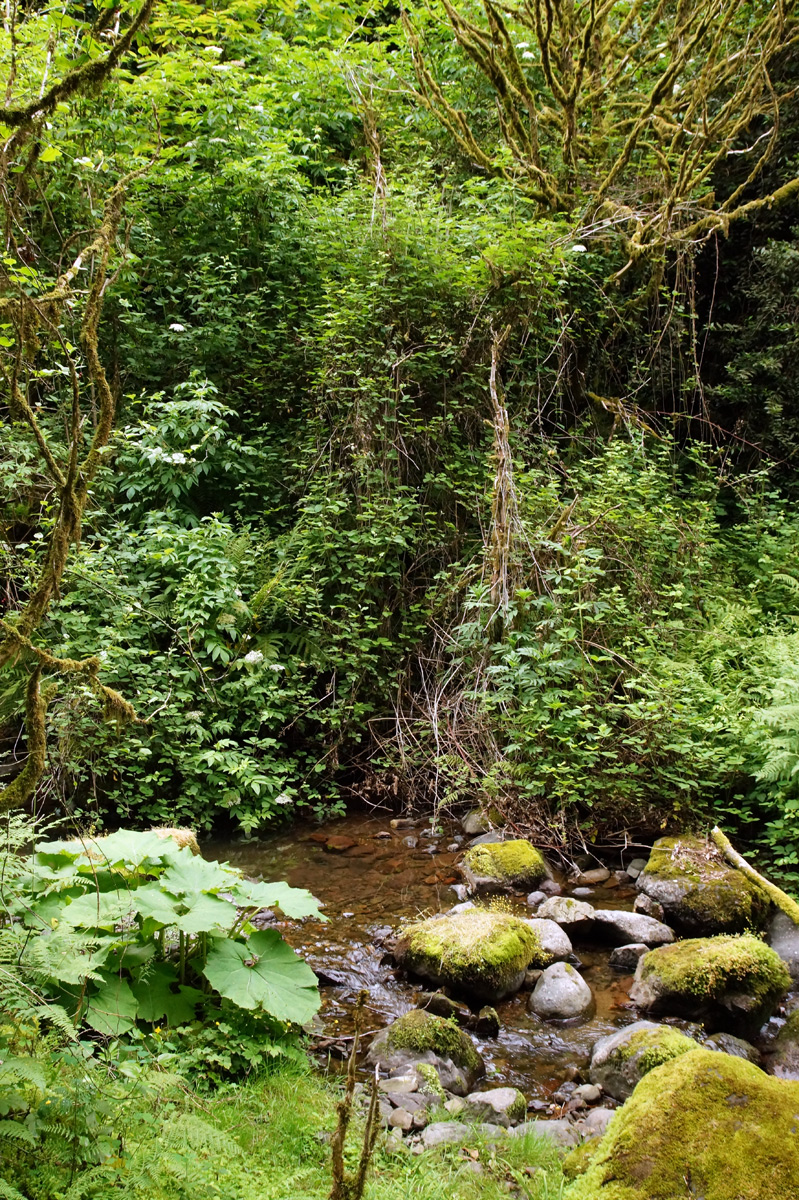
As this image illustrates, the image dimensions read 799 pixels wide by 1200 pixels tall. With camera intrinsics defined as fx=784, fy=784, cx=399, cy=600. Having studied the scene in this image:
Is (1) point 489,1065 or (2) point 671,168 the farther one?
(2) point 671,168

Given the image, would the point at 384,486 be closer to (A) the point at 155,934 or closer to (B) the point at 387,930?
(B) the point at 387,930

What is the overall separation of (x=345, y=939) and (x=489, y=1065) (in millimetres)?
1241

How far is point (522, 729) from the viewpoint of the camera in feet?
18.7

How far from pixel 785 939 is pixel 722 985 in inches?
30.1

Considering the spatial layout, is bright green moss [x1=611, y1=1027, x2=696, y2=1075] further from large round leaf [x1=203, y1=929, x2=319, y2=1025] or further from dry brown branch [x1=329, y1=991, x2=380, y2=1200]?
dry brown branch [x1=329, y1=991, x2=380, y2=1200]

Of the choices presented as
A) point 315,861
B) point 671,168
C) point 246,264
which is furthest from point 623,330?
point 315,861

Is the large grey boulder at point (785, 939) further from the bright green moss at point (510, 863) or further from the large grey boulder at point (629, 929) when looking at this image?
the bright green moss at point (510, 863)

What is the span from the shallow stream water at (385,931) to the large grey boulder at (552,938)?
0.44ft

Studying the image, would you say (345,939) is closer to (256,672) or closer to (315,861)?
(315,861)

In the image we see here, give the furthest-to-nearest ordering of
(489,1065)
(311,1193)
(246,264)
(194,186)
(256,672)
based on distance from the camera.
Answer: (246,264) < (194,186) < (256,672) < (489,1065) < (311,1193)

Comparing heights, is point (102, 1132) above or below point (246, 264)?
below

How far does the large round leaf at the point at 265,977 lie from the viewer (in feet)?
9.45

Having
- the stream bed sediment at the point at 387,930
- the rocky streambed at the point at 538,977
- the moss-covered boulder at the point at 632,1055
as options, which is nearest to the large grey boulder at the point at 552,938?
the rocky streambed at the point at 538,977

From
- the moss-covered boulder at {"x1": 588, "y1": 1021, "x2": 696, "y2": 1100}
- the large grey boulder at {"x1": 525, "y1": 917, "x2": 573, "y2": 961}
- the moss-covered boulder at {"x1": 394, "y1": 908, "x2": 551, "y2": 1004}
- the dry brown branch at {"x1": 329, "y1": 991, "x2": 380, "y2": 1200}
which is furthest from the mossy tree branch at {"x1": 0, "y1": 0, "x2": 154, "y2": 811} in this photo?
the large grey boulder at {"x1": 525, "y1": 917, "x2": 573, "y2": 961}
